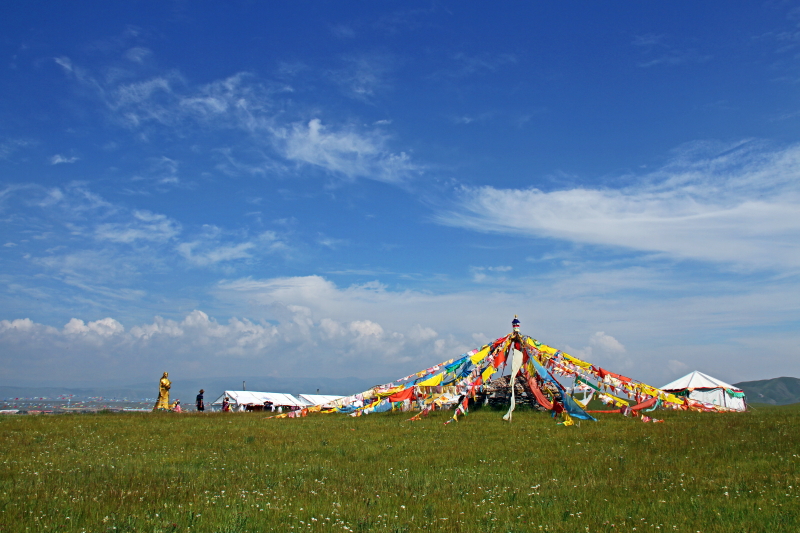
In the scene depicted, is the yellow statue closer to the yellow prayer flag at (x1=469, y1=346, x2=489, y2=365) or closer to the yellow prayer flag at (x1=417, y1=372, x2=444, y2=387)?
the yellow prayer flag at (x1=417, y1=372, x2=444, y2=387)

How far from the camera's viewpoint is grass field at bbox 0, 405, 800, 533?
29.1 ft

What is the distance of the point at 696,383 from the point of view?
184 feet

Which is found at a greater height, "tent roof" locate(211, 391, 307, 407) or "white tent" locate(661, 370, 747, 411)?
"white tent" locate(661, 370, 747, 411)

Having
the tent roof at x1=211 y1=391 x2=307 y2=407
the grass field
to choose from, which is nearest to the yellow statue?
the grass field

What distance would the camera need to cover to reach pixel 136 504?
9727 mm

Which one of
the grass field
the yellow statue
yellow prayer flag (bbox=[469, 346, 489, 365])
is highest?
yellow prayer flag (bbox=[469, 346, 489, 365])

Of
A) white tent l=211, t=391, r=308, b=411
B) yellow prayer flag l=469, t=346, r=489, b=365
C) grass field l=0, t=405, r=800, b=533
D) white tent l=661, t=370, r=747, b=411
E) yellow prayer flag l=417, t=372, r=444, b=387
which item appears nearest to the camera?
grass field l=0, t=405, r=800, b=533

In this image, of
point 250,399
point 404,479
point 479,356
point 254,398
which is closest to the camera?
point 404,479

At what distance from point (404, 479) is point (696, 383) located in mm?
54302

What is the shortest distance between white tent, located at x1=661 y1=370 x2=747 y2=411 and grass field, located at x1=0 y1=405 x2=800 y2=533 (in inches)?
1448

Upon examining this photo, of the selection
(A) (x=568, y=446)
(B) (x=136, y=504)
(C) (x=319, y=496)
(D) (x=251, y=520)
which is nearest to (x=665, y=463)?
(A) (x=568, y=446)

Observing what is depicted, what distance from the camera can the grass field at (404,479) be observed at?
8883 mm

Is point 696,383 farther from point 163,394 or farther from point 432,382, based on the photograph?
point 163,394

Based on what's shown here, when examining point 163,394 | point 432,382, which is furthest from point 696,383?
point 163,394
